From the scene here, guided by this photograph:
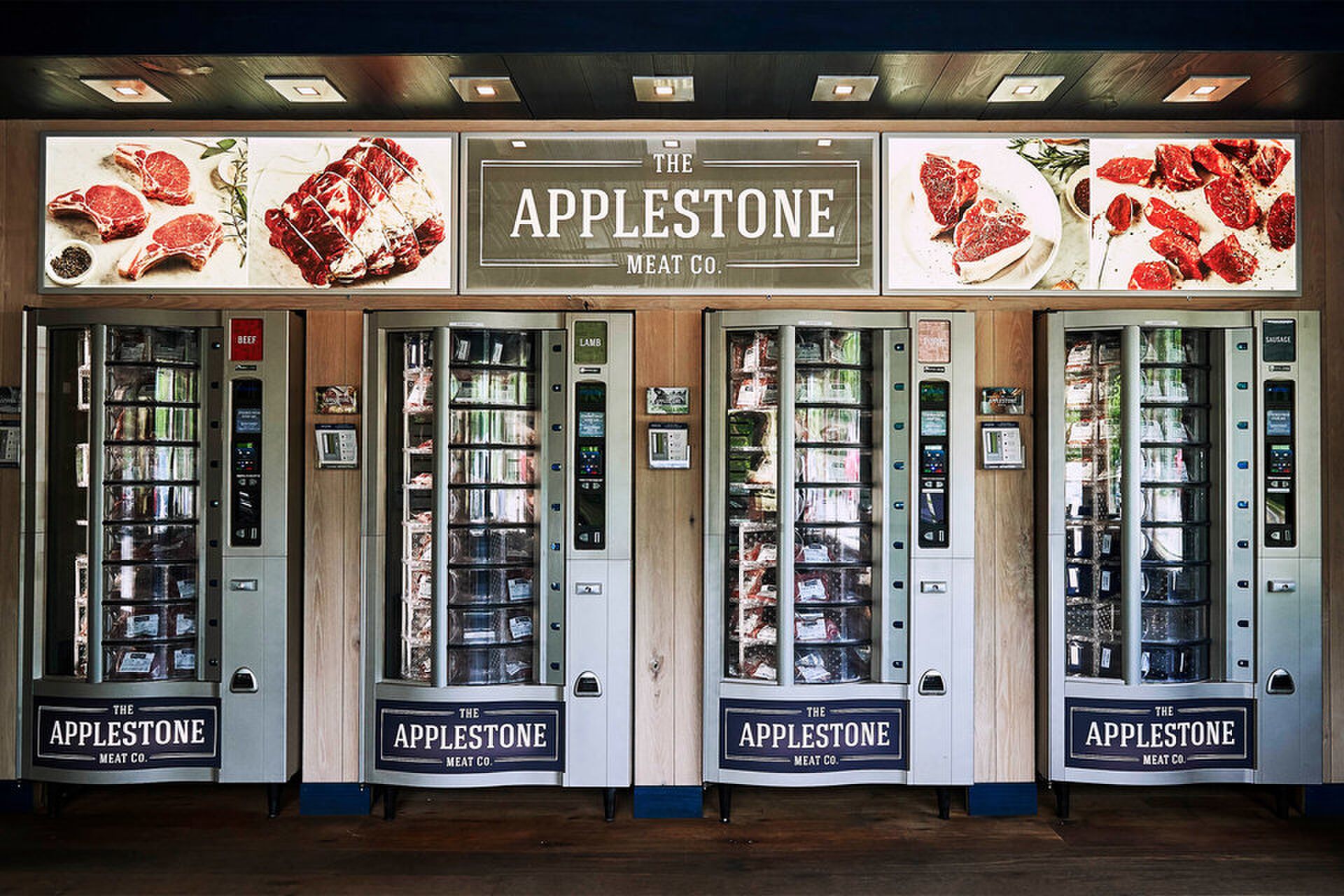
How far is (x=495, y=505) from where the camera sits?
421 cm

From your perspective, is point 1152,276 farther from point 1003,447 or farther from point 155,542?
point 155,542

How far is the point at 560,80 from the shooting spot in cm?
382

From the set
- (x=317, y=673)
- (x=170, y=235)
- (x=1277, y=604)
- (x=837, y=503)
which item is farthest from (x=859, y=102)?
(x=317, y=673)

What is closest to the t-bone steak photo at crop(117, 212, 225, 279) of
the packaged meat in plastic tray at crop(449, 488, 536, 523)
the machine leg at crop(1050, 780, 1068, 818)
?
the packaged meat in plastic tray at crop(449, 488, 536, 523)

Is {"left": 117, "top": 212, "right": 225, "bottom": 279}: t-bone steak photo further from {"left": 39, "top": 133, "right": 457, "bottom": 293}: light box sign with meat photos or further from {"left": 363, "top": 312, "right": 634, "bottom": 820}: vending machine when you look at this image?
{"left": 363, "top": 312, "right": 634, "bottom": 820}: vending machine

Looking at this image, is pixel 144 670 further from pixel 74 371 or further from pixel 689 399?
pixel 689 399

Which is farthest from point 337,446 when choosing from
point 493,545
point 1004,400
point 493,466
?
point 1004,400

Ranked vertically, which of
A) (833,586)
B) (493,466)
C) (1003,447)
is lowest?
(833,586)

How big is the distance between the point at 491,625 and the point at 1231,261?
14.0 feet

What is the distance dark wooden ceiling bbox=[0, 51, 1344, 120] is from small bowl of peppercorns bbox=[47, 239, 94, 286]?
2.22 ft

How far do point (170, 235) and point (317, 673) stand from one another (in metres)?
2.38

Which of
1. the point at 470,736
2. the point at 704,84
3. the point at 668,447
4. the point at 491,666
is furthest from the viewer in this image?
the point at 491,666

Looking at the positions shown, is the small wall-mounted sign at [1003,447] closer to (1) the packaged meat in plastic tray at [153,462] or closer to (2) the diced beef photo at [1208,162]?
(2) the diced beef photo at [1208,162]

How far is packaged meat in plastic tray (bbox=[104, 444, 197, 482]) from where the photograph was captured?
165 inches
